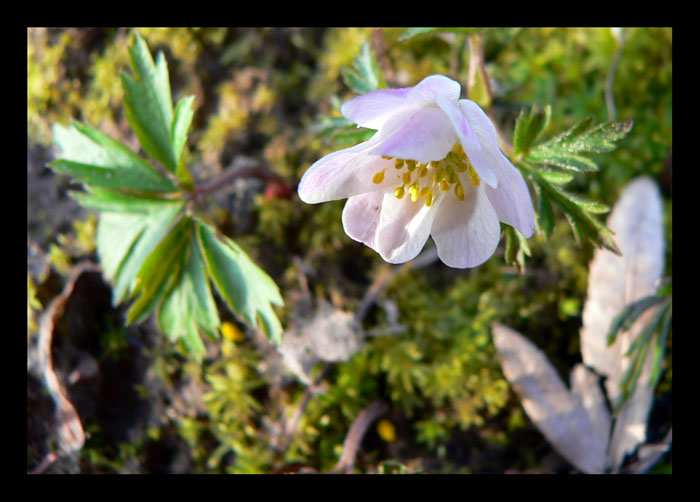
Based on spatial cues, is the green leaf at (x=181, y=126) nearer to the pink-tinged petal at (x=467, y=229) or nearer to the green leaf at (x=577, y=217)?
the pink-tinged petal at (x=467, y=229)

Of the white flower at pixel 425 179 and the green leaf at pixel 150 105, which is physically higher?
the green leaf at pixel 150 105

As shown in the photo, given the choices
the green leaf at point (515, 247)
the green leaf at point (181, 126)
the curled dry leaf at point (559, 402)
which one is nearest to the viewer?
the green leaf at point (515, 247)

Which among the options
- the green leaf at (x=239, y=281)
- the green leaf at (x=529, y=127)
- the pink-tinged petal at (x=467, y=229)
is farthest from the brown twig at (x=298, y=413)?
the green leaf at (x=529, y=127)

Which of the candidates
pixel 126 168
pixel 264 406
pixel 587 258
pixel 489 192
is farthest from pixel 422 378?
pixel 126 168

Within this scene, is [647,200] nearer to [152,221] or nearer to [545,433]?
[545,433]

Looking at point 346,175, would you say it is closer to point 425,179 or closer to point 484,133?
point 425,179

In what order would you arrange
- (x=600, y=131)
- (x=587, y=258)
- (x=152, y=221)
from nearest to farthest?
(x=600, y=131)
(x=152, y=221)
(x=587, y=258)
